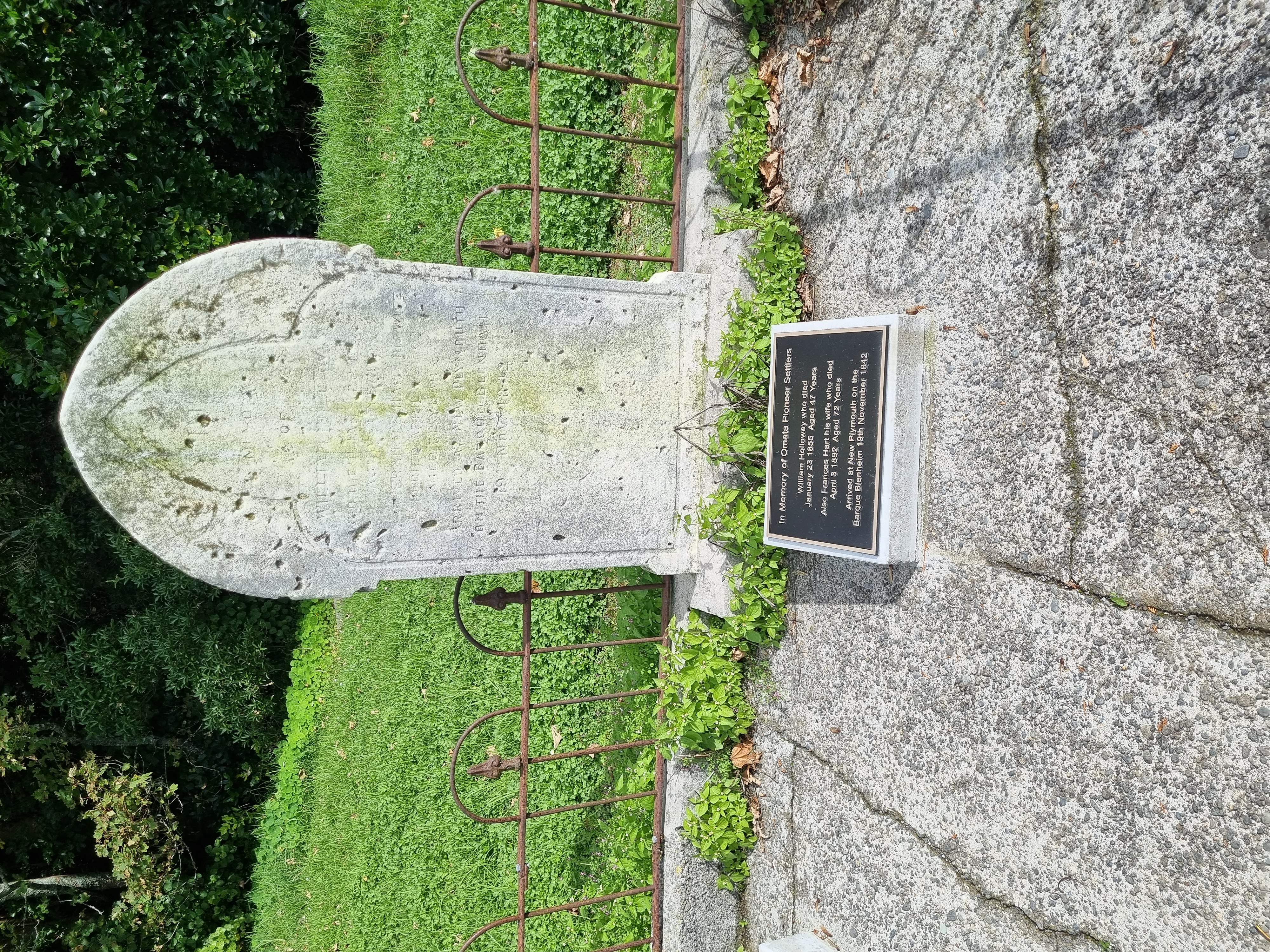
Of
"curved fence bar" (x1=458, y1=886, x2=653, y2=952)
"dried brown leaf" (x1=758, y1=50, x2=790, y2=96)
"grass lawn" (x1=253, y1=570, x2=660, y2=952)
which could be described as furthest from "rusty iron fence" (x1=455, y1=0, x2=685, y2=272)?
"curved fence bar" (x1=458, y1=886, x2=653, y2=952)

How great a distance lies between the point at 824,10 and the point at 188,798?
8.91m

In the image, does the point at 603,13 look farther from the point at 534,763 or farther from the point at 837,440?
the point at 534,763

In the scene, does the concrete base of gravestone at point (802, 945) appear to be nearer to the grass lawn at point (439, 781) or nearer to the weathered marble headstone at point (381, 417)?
the grass lawn at point (439, 781)

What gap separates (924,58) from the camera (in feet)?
10.7

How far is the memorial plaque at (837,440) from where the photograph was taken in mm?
3188

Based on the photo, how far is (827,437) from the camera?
11.3ft

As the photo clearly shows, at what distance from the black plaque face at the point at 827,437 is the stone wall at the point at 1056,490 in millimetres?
232

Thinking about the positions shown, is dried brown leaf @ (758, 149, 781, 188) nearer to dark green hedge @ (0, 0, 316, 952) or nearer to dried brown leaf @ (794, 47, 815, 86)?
dried brown leaf @ (794, 47, 815, 86)

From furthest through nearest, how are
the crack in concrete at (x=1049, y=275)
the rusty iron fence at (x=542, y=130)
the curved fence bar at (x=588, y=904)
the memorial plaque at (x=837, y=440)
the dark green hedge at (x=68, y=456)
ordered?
the dark green hedge at (x=68, y=456)
the curved fence bar at (x=588, y=904)
the rusty iron fence at (x=542, y=130)
the memorial plaque at (x=837, y=440)
the crack in concrete at (x=1049, y=275)

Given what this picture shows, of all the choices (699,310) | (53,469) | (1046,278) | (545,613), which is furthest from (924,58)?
(53,469)

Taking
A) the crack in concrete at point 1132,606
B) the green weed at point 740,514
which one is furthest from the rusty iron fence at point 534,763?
the crack in concrete at point 1132,606

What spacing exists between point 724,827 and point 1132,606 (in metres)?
2.30

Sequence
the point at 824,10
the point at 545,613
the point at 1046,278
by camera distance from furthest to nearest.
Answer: the point at 545,613 < the point at 824,10 < the point at 1046,278

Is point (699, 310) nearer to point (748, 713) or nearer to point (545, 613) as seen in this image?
point (748, 713)
